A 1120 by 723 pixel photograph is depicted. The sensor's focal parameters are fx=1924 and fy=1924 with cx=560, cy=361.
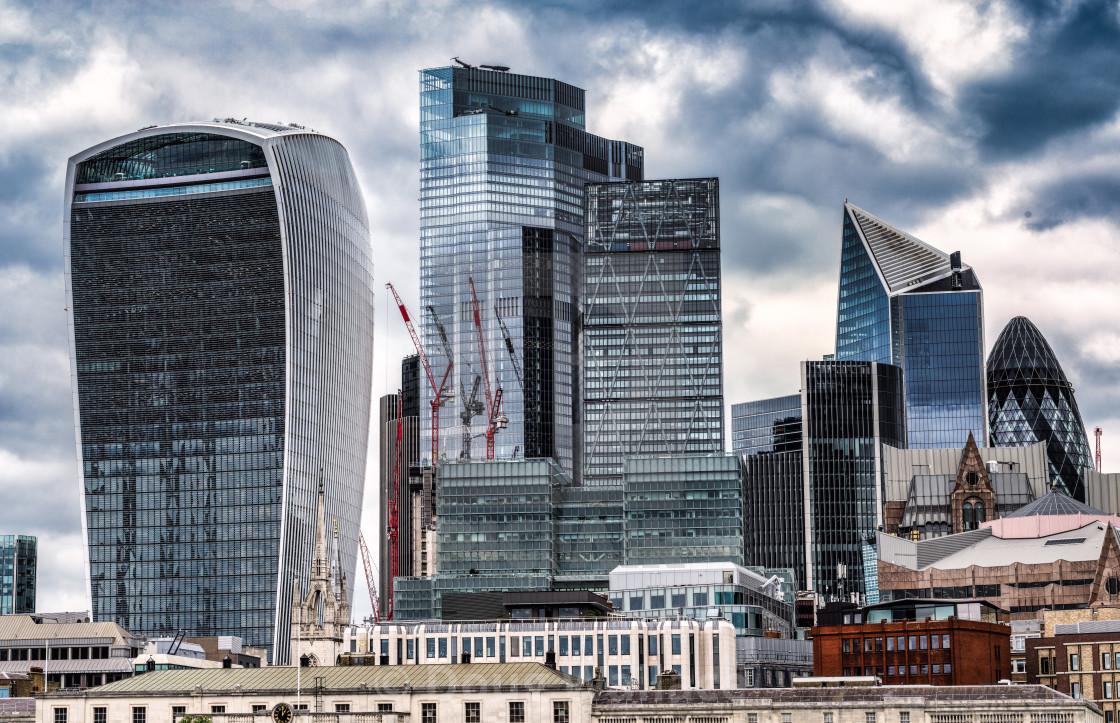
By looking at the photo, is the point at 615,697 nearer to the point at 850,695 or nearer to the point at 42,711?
the point at 850,695

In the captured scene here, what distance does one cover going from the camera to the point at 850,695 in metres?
181

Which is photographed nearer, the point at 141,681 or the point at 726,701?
the point at 726,701

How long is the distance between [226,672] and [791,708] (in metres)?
57.4

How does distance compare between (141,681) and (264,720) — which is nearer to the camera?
(264,720)

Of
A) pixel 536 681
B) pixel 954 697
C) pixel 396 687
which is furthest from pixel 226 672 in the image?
pixel 954 697

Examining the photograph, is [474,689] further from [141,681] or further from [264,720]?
[141,681]

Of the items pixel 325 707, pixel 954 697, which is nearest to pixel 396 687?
pixel 325 707

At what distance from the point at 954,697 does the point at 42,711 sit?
289ft

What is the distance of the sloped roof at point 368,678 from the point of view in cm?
18400

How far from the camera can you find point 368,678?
614 feet

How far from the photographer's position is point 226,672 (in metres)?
195

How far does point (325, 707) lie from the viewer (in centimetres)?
18338

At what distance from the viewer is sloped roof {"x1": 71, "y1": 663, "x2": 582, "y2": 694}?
18400cm

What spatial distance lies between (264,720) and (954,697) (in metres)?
64.4
